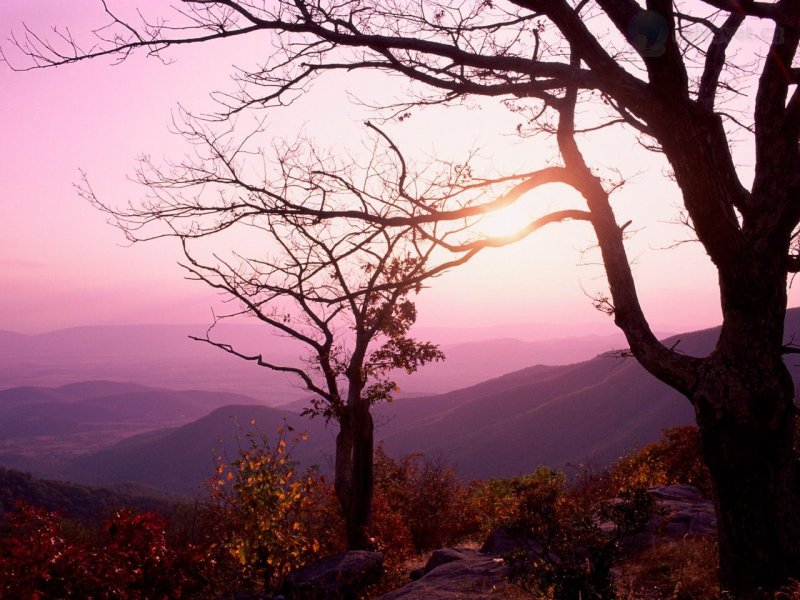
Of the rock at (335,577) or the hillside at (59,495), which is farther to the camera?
the hillside at (59,495)

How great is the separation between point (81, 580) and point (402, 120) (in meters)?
6.89

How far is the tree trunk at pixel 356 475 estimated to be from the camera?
38.9 ft

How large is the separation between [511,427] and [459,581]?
367ft

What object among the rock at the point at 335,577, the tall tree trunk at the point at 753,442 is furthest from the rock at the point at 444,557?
the tall tree trunk at the point at 753,442

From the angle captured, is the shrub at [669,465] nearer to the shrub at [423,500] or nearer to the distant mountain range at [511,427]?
the shrub at [423,500]

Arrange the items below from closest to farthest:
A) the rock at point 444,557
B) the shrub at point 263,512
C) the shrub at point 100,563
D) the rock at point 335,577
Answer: the shrub at point 100,563 < the rock at point 335,577 < the rock at point 444,557 < the shrub at point 263,512

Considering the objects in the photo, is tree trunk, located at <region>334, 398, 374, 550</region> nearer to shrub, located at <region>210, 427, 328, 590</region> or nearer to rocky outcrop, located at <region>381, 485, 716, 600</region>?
shrub, located at <region>210, 427, 328, 590</region>

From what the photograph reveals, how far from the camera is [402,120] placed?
693 cm

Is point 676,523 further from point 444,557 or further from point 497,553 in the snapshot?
point 444,557

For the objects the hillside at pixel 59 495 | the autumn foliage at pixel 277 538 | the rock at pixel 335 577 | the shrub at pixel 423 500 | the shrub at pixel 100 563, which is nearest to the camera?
the autumn foliage at pixel 277 538

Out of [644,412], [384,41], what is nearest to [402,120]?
[384,41]

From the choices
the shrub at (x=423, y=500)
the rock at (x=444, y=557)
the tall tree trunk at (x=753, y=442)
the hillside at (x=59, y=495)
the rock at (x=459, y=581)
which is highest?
the tall tree trunk at (x=753, y=442)

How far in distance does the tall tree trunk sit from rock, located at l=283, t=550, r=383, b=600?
4972mm

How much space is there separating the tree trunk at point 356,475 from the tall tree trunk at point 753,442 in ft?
23.6
